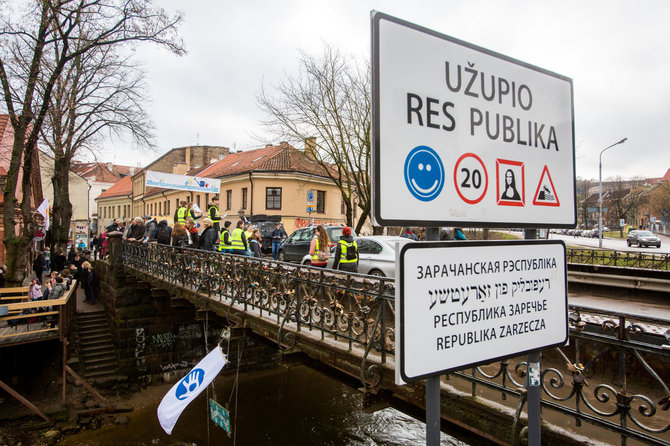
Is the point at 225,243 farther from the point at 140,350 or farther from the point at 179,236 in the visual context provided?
the point at 140,350

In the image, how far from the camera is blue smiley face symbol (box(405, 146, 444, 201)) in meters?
1.35

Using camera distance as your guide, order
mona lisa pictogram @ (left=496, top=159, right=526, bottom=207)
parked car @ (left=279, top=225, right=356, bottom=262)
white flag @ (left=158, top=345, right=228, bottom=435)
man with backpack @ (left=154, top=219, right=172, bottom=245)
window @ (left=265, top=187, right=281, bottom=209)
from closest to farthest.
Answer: mona lisa pictogram @ (left=496, top=159, right=526, bottom=207)
white flag @ (left=158, top=345, right=228, bottom=435)
man with backpack @ (left=154, top=219, right=172, bottom=245)
parked car @ (left=279, top=225, right=356, bottom=262)
window @ (left=265, top=187, right=281, bottom=209)

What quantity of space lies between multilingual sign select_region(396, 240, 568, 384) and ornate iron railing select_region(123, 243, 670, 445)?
1.21 meters

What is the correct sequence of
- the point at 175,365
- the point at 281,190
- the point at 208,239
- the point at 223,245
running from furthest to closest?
the point at 281,190, the point at 175,365, the point at 208,239, the point at 223,245

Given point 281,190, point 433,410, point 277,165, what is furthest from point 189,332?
point 277,165

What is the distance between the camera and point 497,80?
1.70 metres

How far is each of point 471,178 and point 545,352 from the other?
250 inches

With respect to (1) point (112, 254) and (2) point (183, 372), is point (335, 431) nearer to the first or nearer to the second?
(2) point (183, 372)

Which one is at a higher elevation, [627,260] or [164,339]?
[627,260]

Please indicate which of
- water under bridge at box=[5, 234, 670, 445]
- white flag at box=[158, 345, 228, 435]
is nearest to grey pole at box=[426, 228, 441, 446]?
water under bridge at box=[5, 234, 670, 445]

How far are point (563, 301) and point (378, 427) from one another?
14.0 m

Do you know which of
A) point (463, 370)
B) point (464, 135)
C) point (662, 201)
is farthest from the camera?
point (662, 201)

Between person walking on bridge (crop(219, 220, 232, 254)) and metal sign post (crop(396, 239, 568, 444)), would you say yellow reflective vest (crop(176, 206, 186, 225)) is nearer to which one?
person walking on bridge (crop(219, 220, 232, 254))

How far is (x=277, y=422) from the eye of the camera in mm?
15164
